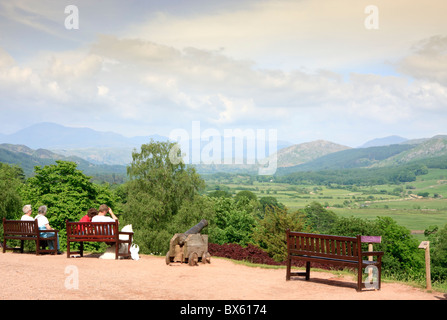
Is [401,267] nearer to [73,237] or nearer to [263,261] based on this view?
[263,261]

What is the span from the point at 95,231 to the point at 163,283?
444cm

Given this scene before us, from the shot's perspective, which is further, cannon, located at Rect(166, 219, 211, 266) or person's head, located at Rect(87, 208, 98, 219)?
person's head, located at Rect(87, 208, 98, 219)

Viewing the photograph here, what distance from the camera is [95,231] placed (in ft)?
45.4

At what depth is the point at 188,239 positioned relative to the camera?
13.4 meters

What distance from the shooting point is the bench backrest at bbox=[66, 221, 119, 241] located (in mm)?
13711

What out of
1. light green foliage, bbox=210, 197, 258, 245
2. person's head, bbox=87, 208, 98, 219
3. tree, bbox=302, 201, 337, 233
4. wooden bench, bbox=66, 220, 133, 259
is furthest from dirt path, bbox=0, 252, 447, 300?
tree, bbox=302, 201, 337, 233

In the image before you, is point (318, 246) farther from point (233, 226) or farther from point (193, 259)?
point (233, 226)

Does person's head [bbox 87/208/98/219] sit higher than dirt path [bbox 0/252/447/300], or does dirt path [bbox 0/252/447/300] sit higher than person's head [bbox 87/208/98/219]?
person's head [bbox 87/208/98/219]

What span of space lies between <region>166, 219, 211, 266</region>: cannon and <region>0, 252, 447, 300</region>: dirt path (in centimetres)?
25

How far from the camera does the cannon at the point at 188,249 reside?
13219 millimetres

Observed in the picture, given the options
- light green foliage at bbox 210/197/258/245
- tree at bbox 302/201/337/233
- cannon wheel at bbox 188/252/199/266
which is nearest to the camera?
cannon wheel at bbox 188/252/199/266

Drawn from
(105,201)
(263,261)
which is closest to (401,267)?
(105,201)

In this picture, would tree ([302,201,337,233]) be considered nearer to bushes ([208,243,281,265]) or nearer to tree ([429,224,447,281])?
tree ([429,224,447,281])

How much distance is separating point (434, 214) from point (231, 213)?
494ft
